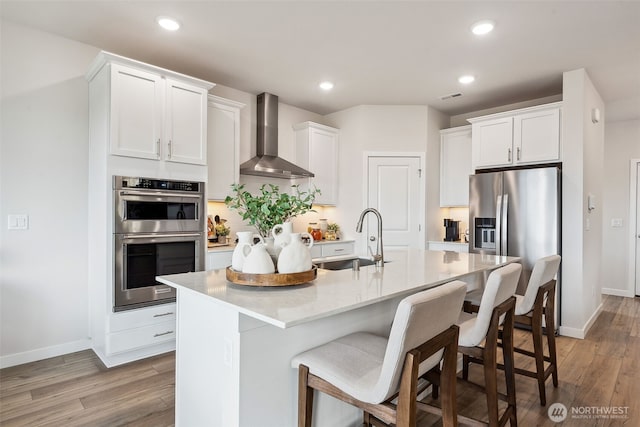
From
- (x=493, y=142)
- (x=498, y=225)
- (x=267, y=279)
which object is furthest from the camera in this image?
(x=493, y=142)

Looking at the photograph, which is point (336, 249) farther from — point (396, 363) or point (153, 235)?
point (396, 363)

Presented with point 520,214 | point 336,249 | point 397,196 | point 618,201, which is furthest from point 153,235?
point 618,201

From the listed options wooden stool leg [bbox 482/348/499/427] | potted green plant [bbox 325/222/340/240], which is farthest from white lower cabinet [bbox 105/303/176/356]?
wooden stool leg [bbox 482/348/499/427]

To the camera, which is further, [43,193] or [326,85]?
[326,85]

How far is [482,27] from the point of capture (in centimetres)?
272

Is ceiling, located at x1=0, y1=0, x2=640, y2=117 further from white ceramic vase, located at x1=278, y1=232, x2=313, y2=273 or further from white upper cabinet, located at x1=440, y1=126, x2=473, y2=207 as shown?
white ceramic vase, located at x1=278, y1=232, x2=313, y2=273

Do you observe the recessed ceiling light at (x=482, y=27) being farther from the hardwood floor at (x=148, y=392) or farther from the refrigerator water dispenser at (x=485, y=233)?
the hardwood floor at (x=148, y=392)

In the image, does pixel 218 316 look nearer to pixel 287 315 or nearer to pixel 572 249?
pixel 287 315

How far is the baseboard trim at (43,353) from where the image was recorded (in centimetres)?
272

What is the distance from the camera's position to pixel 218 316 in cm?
147

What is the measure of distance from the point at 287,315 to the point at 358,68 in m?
3.05

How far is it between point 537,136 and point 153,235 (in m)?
4.00

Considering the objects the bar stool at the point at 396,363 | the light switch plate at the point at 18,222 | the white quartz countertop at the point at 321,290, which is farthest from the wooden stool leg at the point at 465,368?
the light switch plate at the point at 18,222

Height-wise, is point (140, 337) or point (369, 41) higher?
point (369, 41)
